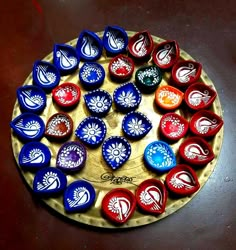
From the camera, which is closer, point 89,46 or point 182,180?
point 182,180

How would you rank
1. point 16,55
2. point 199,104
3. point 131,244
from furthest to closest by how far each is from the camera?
point 16,55 → point 199,104 → point 131,244

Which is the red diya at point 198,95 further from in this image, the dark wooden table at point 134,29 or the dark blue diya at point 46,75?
the dark blue diya at point 46,75

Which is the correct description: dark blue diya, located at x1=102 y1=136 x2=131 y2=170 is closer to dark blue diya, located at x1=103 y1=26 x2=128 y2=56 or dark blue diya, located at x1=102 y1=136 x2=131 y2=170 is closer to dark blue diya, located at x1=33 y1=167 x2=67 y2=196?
dark blue diya, located at x1=33 y1=167 x2=67 y2=196

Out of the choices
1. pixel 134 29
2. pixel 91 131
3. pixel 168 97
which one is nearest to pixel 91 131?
pixel 91 131

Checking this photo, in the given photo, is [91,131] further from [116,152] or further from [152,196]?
[152,196]

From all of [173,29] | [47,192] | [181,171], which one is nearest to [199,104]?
[181,171]

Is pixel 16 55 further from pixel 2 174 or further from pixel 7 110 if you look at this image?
pixel 2 174

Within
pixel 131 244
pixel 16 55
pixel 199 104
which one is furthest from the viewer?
pixel 16 55
